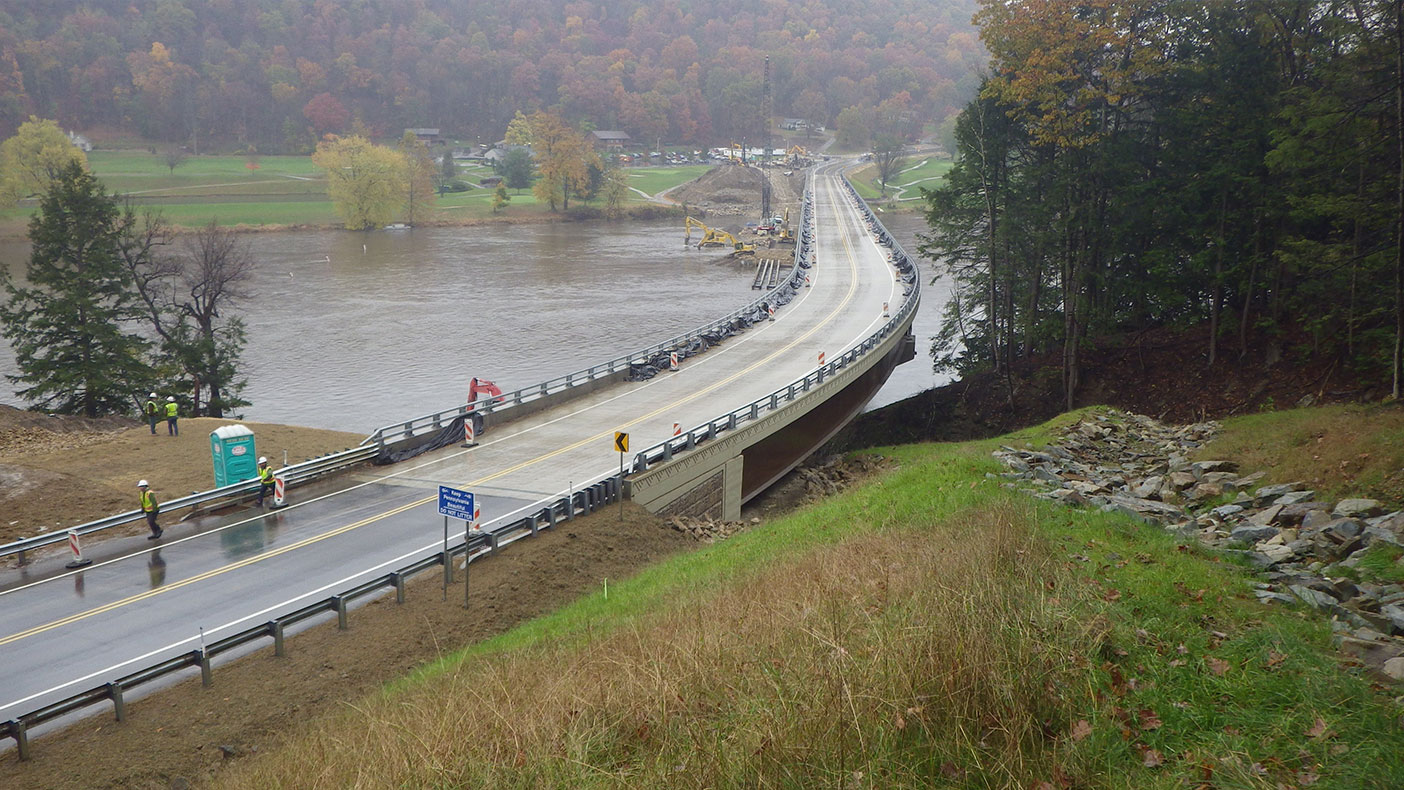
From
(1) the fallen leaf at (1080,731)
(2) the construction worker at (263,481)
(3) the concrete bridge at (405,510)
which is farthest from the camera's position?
(2) the construction worker at (263,481)

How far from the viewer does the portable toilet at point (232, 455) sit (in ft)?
75.5

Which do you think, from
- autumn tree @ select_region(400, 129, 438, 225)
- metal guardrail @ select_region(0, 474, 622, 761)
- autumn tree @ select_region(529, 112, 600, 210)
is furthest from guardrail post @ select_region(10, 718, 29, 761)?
autumn tree @ select_region(529, 112, 600, 210)

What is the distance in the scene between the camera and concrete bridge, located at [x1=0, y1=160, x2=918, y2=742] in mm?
15125

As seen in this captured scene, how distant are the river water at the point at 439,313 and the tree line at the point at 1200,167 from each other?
1431 cm

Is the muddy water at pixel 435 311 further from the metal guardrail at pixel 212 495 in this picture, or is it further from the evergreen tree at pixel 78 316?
the metal guardrail at pixel 212 495

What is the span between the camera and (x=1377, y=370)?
82.5 ft

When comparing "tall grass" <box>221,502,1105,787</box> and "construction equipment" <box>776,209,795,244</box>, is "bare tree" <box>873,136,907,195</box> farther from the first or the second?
"tall grass" <box>221,502,1105,787</box>

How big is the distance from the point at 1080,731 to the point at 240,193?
13669 cm

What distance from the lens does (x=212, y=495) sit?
70.2ft

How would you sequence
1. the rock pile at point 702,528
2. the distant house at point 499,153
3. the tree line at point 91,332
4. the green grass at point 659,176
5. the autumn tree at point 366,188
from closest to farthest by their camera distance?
the rock pile at point 702,528 → the tree line at point 91,332 → the autumn tree at point 366,188 → the distant house at point 499,153 → the green grass at point 659,176

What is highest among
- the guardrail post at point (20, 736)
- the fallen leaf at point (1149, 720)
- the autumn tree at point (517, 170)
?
the autumn tree at point (517, 170)

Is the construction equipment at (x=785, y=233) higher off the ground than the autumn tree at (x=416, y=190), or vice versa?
the autumn tree at (x=416, y=190)

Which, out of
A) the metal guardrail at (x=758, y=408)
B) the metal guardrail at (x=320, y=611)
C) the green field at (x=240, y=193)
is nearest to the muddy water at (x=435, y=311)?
the green field at (x=240, y=193)

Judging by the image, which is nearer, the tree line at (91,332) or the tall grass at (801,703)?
the tall grass at (801,703)
